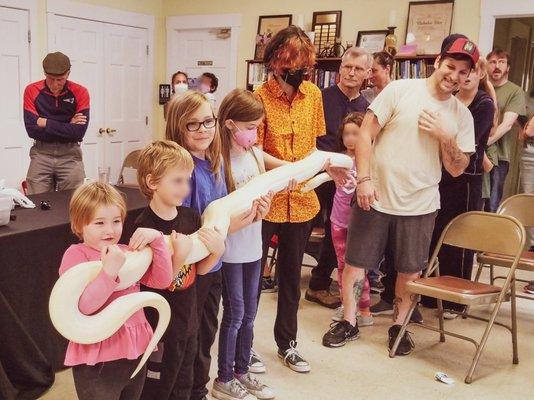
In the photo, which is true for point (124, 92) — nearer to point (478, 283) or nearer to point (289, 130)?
point (289, 130)

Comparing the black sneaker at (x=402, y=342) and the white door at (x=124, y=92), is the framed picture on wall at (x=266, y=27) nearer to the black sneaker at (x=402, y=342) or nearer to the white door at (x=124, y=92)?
the white door at (x=124, y=92)

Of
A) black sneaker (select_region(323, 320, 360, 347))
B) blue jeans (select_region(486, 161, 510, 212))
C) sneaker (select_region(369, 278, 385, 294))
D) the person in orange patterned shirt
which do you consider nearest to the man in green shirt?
blue jeans (select_region(486, 161, 510, 212))

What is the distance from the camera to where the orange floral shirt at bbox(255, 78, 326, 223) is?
8.32 feet

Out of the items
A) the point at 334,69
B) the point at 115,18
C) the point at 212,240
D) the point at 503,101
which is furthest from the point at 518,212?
the point at 115,18

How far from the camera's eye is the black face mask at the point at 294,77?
247cm

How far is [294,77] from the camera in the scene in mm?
2482

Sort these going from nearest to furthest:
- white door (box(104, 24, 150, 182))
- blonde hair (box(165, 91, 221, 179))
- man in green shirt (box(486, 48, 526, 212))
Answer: blonde hair (box(165, 91, 221, 179)) → man in green shirt (box(486, 48, 526, 212)) → white door (box(104, 24, 150, 182))

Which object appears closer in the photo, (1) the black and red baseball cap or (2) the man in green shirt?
(1) the black and red baseball cap

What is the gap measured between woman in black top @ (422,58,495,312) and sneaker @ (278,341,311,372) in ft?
4.29

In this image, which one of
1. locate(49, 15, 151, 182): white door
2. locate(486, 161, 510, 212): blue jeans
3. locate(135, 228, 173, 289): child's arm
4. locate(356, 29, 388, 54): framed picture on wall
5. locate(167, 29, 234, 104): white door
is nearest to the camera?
locate(135, 228, 173, 289): child's arm

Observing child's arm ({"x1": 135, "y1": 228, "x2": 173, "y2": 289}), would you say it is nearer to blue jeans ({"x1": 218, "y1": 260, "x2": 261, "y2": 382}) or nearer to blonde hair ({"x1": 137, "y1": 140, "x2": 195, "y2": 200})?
blonde hair ({"x1": 137, "y1": 140, "x2": 195, "y2": 200})

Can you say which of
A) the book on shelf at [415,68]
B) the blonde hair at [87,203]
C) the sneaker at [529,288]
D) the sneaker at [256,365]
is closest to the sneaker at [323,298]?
the sneaker at [256,365]

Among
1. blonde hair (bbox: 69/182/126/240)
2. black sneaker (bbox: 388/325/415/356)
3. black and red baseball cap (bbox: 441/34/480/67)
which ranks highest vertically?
black and red baseball cap (bbox: 441/34/480/67)

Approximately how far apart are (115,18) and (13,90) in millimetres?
1597
